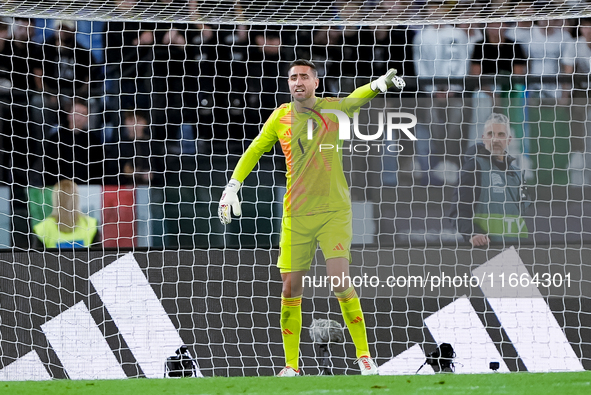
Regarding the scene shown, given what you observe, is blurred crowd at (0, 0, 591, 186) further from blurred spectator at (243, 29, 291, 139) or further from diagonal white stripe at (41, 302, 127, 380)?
diagonal white stripe at (41, 302, 127, 380)

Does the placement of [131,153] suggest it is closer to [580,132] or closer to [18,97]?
[18,97]

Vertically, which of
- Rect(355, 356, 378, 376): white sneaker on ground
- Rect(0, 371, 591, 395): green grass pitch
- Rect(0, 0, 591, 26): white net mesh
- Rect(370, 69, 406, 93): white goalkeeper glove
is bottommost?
Rect(355, 356, 378, 376): white sneaker on ground

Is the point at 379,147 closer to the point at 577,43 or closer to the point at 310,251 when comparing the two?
the point at 310,251

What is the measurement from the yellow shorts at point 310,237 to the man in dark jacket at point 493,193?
91cm

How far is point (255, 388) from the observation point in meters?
3.18

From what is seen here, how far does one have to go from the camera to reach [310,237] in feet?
12.6

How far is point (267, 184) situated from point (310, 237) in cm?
74

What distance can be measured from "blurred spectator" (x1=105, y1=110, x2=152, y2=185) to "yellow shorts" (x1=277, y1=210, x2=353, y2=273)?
44.7 inches

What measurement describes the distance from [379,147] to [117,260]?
A: 5.45ft

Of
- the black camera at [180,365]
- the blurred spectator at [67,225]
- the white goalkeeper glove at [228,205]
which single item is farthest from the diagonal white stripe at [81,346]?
the white goalkeeper glove at [228,205]

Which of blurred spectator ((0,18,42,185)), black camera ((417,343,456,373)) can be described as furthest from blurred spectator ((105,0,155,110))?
black camera ((417,343,456,373))

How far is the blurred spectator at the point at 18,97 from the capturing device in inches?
176

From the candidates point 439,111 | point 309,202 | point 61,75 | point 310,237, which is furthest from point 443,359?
point 61,75

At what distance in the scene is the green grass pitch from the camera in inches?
120
